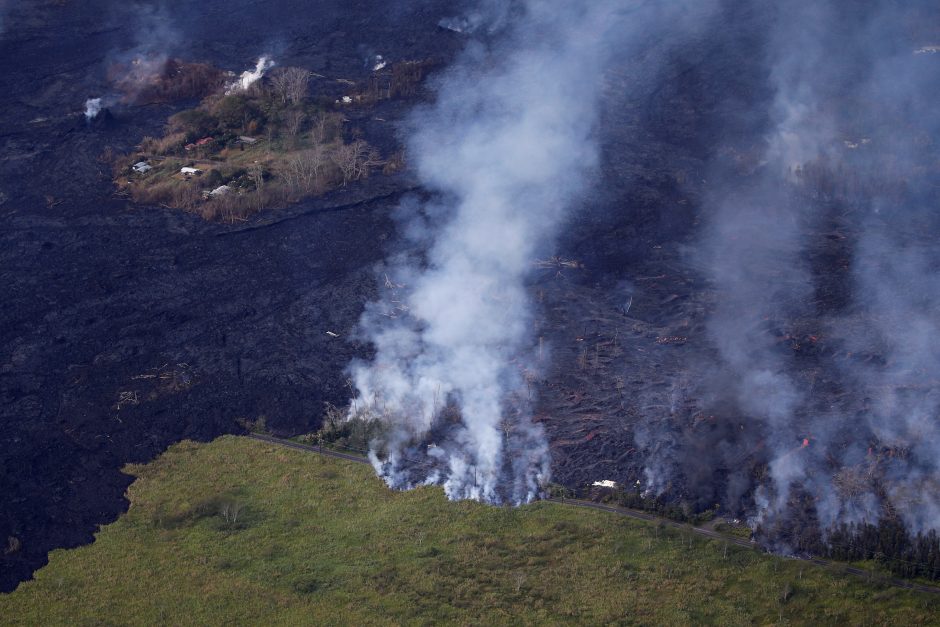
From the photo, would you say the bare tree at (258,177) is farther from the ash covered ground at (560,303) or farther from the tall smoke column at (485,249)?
the tall smoke column at (485,249)

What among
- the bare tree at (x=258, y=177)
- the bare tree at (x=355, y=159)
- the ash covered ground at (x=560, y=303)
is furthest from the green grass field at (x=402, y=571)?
the bare tree at (x=355, y=159)

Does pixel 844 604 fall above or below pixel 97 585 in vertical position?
A: above

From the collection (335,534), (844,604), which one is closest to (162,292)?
(335,534)

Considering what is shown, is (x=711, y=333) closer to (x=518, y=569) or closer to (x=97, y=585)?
(x=518, y=569)

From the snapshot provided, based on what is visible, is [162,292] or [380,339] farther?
[162,292]

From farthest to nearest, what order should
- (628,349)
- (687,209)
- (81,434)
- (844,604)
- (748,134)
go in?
(748,134)
(687,209)
(628,349)
(81,434)
(844,604)

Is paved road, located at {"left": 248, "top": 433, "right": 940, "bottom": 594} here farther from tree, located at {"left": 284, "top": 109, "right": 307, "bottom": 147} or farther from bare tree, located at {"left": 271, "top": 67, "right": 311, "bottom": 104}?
bare tree, located at {"left": 271, "top": 67, "right": 311, "bottom": 104}

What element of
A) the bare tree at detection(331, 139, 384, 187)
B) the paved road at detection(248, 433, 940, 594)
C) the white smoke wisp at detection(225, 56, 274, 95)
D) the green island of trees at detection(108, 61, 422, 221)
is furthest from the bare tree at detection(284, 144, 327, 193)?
the paved road at detection(248, 433, 940, 594)

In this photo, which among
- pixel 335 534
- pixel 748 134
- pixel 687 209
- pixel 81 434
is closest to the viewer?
pixel 335 534
